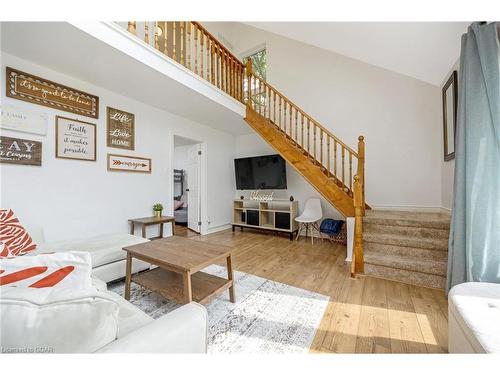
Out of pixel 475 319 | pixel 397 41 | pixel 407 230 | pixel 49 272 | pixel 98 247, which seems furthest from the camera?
pixel 407 230

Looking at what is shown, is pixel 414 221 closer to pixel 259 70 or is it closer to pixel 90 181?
pixel 90 181

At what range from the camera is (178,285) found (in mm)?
1680

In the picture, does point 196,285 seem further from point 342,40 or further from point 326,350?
point 342,40

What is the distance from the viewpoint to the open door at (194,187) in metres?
4.45

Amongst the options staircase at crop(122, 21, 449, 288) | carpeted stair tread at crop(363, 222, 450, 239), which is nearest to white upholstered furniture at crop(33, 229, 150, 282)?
staircase at crop(122, 21, 449, 288)

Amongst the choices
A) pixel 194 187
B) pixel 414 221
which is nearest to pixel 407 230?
pixel 414 221

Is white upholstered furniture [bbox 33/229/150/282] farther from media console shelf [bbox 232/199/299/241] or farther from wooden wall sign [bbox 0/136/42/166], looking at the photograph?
media console shelf [bbox 232/199/299/241]

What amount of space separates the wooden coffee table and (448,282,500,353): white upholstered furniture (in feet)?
4.78

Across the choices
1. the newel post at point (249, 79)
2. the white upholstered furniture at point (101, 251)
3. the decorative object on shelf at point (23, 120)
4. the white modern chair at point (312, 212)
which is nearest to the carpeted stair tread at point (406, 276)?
the white modern chair at point (312, 212)

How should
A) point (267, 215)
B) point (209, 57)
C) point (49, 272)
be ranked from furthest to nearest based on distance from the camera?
point (267, 215)
point (209, 57)
point (49, 272)

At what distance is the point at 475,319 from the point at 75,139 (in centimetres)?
389

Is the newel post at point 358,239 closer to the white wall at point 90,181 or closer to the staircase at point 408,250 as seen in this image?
the staircase at point 408,250
